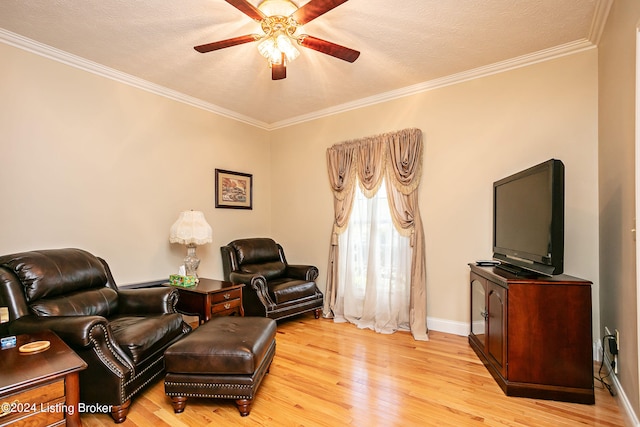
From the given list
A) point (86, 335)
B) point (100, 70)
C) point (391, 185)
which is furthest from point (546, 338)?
point (100, 70)

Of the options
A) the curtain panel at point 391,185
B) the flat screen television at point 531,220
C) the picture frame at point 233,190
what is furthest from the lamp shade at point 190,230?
the flat screen television at point 531,220

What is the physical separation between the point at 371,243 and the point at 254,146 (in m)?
2.25

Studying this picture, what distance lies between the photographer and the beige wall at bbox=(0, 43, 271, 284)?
258 centimetres

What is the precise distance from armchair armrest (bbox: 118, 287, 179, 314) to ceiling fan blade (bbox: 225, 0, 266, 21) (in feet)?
7.09

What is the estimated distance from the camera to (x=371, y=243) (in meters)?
3.76

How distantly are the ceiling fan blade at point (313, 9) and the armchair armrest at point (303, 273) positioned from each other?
9.10 feet

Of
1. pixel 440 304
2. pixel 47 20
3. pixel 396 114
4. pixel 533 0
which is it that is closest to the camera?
pixel 533 0

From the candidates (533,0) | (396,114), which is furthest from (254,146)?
(533,0)

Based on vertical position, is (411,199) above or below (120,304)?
above

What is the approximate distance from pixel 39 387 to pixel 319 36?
2.82 meters

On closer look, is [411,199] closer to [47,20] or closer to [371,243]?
[371,243]

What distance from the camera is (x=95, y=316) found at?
1947 millimetres

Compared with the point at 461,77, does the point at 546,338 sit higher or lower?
lower

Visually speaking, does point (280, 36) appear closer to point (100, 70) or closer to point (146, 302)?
point (100, 70)
